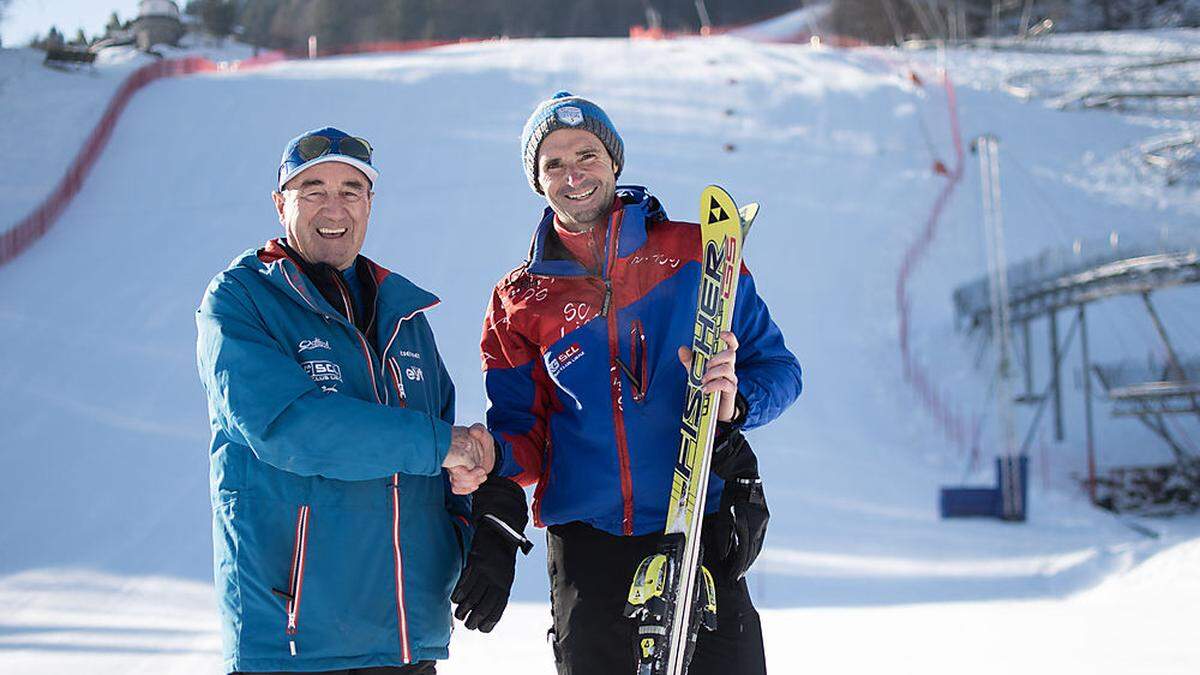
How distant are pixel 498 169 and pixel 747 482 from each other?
55.0 ft

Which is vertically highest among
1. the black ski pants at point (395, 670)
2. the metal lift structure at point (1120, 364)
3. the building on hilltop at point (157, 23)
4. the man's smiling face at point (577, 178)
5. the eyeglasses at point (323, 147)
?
the building on hilltop at point (157, 23)

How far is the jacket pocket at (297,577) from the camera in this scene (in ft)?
7.81

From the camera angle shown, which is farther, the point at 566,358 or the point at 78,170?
the point at 78,170

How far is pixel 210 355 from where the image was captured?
2443 millimetres

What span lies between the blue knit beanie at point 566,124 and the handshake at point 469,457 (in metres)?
0.70

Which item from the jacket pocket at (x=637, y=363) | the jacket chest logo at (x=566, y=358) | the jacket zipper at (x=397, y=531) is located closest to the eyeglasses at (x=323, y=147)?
the jacket zipper at (x=397, y=531)

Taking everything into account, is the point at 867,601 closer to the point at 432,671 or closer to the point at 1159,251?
the point at 432,671

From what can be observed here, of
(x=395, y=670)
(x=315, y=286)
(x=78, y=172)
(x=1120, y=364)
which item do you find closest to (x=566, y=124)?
(x=315, y=286)

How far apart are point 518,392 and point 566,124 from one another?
65 centimetres

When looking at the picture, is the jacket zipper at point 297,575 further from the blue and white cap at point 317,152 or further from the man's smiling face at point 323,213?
the blue and white cap at point 317,152

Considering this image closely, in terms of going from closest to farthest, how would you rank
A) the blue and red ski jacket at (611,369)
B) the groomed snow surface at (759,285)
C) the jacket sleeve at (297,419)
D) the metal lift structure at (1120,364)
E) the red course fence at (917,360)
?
the jacket sleeve at (297,419) → the blue and red ski jacket at (611,369) → the groomed snow surface at (759,285) → the red course fence at (917,360) → the metal lift structure at (1120,364)

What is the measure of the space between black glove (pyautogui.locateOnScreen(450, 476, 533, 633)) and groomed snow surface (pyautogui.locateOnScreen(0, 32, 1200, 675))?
106 inches

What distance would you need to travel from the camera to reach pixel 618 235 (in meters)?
2.84

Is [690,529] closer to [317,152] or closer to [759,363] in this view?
[759,363]
